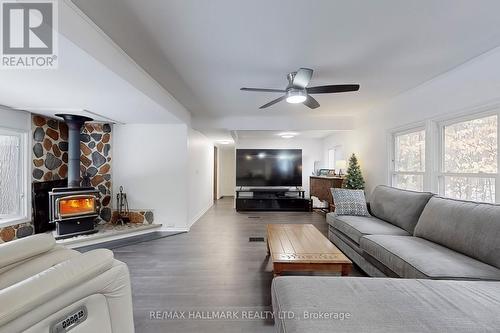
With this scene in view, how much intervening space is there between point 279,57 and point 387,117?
2.70 m

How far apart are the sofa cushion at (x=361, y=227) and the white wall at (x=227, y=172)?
6.60 metres

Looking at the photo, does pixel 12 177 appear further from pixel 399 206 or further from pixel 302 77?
pixel 399 206

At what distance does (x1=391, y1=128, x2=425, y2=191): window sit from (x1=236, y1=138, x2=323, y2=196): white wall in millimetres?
3491

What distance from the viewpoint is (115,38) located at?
199cm

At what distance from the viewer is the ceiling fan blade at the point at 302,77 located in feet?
7.99

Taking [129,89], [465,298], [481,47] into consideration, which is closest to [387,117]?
[481,47]

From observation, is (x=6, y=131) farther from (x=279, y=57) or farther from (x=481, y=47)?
(x=481, y=47)

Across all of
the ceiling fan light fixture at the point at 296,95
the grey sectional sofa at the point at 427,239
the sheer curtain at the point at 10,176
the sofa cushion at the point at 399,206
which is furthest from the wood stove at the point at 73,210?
the sofa cushion at the point at 399,206

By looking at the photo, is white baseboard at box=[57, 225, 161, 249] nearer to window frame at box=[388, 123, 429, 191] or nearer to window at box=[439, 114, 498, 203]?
window frame at box=[388, 123, 429, 191]

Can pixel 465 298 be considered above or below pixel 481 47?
below

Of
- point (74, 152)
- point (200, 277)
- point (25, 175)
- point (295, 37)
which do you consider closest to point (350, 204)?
point (200, 277)

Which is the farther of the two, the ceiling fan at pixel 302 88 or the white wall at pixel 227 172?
the white wall at pixel 227 172

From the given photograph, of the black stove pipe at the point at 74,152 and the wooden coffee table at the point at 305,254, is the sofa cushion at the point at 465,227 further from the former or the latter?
the black stove pipe at the point at 74,152

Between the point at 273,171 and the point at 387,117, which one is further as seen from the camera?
the point at 273,171
